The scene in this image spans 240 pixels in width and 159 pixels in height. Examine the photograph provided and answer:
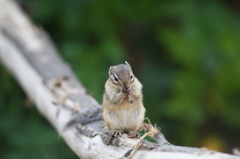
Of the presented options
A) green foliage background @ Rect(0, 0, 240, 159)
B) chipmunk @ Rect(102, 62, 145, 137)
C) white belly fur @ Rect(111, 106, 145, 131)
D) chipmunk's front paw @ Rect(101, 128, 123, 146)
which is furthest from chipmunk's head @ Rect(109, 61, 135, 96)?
green foliage background @ Rect(0, 0, 240, 159)

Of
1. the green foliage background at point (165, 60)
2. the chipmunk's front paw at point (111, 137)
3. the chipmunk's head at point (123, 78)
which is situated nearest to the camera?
the chipmunk's front paw at point (111, 137)

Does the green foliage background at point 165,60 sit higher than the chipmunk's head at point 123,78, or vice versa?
the green foliage background at point 165,60

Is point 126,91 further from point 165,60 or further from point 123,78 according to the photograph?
point 165,60

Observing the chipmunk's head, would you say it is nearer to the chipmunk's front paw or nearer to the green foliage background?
the chipmunk's front paw

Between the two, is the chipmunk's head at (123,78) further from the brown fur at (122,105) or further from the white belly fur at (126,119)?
the white belly fur at (126,119)

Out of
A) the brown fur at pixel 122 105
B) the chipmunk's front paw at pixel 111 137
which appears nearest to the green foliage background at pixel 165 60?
the brown fur at pixel 122 105

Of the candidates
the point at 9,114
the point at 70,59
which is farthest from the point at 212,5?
the point at 9,114

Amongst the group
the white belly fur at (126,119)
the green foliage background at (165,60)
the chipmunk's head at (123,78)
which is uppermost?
the green foliage background at (165,60)
